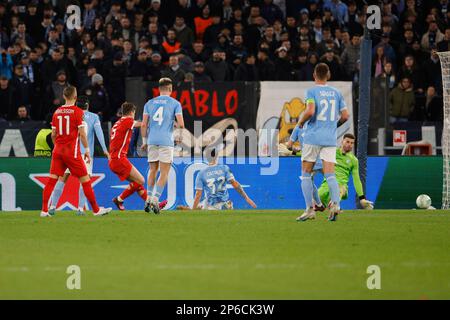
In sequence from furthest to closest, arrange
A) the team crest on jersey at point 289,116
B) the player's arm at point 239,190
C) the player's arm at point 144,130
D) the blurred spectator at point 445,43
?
the blurred spectator at point 445,43
the team crest on jersey at point 289,116
the player's arm at point 239,190
the player's arm at point 144,130

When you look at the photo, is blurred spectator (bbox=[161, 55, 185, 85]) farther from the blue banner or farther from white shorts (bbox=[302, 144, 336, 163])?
white shorts (bbox=[302, 144, 336, 163])

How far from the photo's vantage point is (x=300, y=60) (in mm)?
25281

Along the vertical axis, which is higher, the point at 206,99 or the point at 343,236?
the point at 206,99

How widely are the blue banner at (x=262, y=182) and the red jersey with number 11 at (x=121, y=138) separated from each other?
320cm

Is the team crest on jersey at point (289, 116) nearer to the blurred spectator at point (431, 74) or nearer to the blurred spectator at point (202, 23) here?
the blurred spectator at point (431, 74)

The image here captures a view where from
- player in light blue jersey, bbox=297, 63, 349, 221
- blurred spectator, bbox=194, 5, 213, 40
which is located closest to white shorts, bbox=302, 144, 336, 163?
player in light blue jersey, bbox=297, 63, 349, 221

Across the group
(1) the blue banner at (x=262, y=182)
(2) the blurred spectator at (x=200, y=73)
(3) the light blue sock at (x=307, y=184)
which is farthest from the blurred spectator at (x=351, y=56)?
(3) the light blue sock at (x=307, y=184)

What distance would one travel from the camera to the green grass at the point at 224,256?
9.31 m

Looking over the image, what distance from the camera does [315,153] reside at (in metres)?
15.2

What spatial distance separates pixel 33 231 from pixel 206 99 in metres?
9.35

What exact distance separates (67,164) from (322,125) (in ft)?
12.9

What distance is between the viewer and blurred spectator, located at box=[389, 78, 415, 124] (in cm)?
2458
